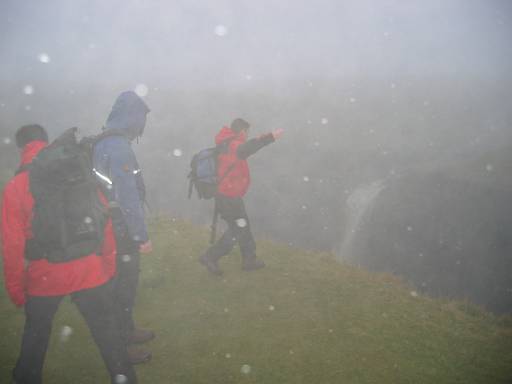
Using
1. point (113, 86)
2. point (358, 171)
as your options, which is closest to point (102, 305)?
point (358, 171)

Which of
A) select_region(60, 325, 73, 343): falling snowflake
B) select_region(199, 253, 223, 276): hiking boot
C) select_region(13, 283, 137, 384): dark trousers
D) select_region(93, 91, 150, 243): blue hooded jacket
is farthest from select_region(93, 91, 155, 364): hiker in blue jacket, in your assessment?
select_region(199, 253, 223, 276): hiking boot

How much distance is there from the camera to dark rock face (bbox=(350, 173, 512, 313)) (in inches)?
674

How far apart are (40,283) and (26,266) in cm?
26

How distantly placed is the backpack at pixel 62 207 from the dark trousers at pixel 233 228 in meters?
4.09

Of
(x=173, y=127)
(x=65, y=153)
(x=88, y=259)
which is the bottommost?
(x=88, y=259)

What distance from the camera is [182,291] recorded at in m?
8.02

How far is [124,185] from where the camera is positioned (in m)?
4.54

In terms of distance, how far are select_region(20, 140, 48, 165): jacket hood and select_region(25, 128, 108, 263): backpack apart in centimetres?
38

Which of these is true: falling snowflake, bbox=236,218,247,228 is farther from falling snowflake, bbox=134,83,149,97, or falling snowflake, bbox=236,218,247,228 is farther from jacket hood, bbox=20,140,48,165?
falling snowflake, bbox=134,83,149,97

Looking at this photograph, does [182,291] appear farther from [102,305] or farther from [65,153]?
[65,153]

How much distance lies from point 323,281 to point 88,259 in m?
5.74

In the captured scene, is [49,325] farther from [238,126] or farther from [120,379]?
[238,126]

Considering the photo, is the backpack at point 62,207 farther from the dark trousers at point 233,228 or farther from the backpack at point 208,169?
the dark trousers at point 233,228

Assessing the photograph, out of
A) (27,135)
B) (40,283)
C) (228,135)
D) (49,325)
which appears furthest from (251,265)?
(27,135)
